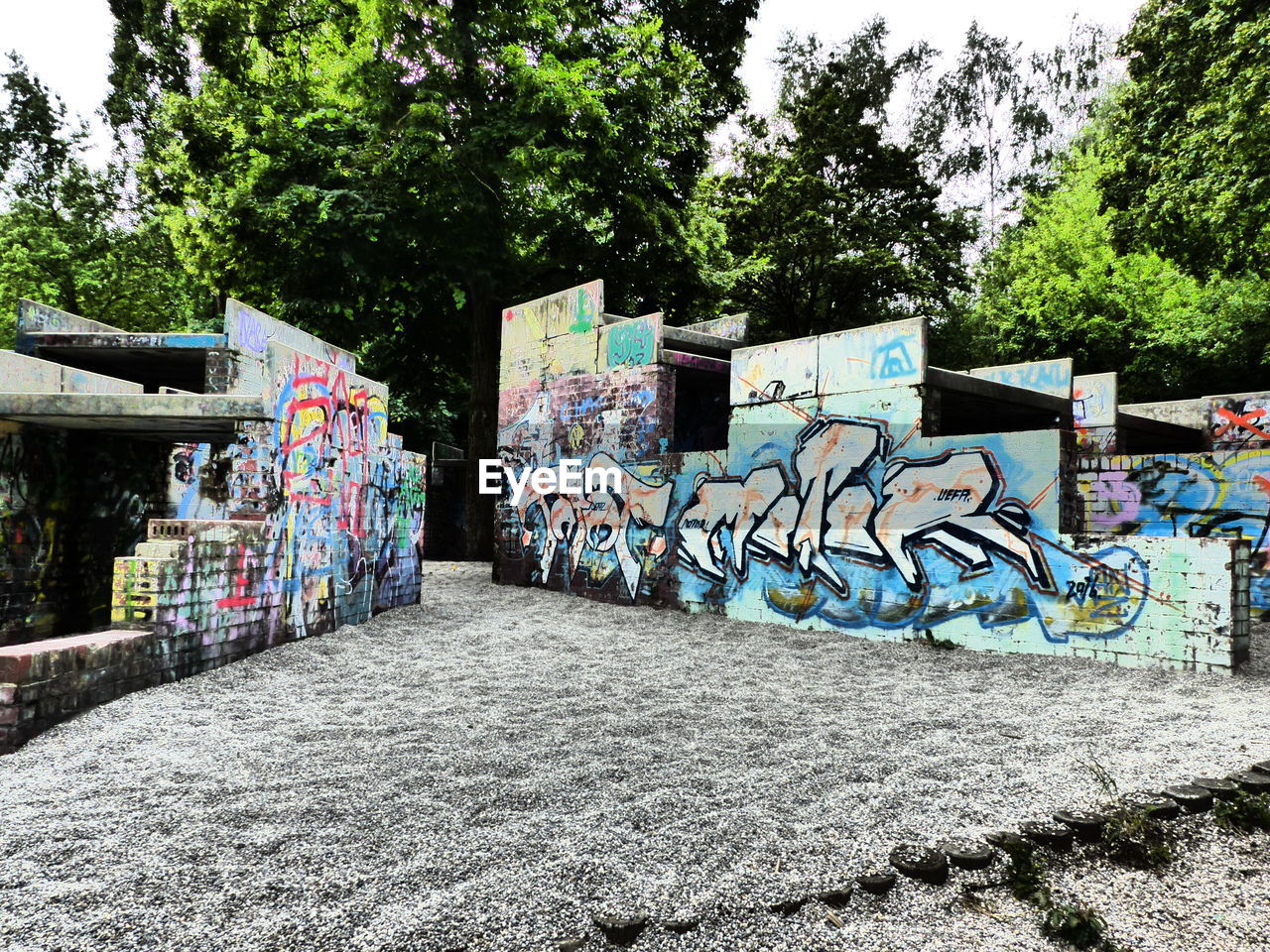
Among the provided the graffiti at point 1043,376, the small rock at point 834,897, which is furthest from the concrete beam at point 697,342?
the small rock at point 834,897

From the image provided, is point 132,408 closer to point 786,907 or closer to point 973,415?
point 786,907

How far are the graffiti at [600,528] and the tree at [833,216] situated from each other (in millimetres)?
11776

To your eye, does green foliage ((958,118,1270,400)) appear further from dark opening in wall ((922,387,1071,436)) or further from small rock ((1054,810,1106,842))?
small rock ((1054,810,1106,842))

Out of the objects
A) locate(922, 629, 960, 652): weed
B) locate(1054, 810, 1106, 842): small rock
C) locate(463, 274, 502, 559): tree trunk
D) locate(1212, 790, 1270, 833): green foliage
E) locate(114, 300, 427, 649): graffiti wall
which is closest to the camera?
locate(1054, 810, 1106, 842): small rock

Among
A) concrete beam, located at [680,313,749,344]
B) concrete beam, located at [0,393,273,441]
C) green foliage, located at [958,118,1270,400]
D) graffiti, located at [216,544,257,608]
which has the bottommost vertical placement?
graffiti, located at [216,544,257,608]

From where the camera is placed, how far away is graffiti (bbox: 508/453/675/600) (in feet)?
33.5

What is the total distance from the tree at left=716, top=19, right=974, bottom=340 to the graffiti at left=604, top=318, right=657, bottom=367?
11051 millimetres

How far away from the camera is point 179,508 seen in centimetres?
802

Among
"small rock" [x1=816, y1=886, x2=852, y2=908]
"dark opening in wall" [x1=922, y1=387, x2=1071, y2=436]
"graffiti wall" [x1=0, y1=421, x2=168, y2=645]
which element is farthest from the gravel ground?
"dark opening in wall" [x1=922, y1=387, x2=1071, y2=436]

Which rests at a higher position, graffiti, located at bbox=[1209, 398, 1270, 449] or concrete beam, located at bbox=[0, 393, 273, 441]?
graffiti, located at bbox=[1209, 398, 1270, 449]

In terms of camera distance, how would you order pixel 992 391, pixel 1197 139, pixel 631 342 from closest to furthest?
pixel 992 391
pixel 631 342
pixel 1197 139

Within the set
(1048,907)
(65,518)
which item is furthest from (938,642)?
Answer: (65,518)

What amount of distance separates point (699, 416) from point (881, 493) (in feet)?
15.0

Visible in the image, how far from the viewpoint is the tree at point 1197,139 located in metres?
11.3
